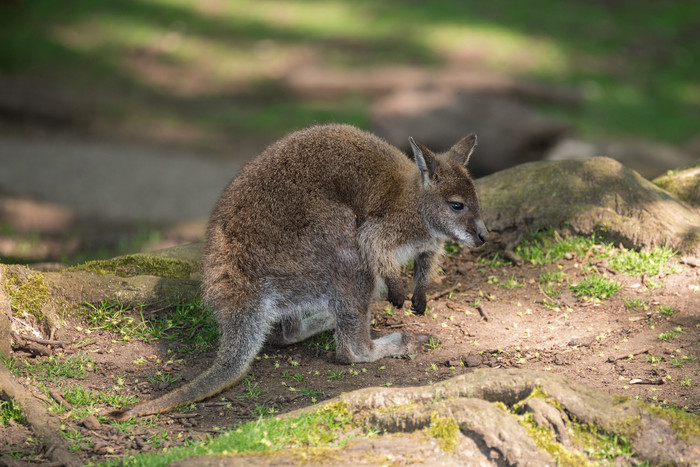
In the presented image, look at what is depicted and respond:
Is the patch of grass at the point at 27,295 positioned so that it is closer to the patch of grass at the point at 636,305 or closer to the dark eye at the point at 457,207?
the dark eye at the point at 457,207

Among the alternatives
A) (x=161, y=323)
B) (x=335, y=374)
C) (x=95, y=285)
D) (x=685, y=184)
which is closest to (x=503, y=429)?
(x=335, y=374)

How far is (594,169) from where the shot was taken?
6516 mm

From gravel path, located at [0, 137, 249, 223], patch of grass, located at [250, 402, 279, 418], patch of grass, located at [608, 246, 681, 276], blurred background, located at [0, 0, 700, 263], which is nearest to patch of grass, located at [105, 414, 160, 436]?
patch of grass, located at [250, 402, 279, 418]

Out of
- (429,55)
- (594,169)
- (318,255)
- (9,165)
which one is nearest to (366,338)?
(318,255)

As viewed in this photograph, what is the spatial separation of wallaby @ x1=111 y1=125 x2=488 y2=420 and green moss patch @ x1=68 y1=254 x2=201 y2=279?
2.92ft

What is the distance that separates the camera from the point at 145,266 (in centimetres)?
607

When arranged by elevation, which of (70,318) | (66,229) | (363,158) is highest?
(363,158)

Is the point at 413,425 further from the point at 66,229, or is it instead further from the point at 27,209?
the point at 27,209

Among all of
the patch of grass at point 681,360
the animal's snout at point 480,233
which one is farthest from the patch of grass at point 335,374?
the patch of grass at point 681,360

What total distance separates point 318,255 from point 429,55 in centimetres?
1229

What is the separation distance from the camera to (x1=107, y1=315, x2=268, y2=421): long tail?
440cm

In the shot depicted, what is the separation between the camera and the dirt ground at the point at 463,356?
4352 mm

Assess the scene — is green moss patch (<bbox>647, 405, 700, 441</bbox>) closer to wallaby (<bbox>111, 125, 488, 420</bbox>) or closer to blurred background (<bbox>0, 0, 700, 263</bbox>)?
wallaby (<bbox>111, 125, 488, 420</bbox>)

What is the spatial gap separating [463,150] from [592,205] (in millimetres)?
1415
